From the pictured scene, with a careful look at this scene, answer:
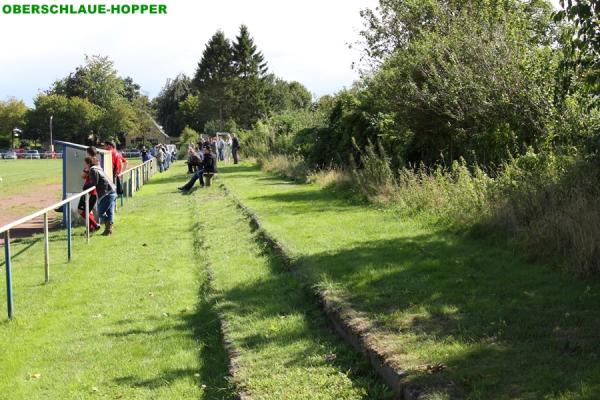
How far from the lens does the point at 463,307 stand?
599 centimetres

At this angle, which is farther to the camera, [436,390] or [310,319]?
[310,319]

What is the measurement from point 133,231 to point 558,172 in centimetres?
828

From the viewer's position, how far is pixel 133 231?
13.4 meters

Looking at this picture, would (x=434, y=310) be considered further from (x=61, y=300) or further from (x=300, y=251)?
(x=61, y=300)

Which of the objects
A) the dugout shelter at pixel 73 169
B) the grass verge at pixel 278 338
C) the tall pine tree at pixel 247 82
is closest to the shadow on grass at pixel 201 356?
the grass verge at pixel 278 338

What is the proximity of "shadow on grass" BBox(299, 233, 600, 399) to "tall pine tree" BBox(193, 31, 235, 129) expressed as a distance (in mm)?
69962

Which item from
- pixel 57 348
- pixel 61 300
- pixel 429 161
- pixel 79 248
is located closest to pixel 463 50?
pixel 429 161

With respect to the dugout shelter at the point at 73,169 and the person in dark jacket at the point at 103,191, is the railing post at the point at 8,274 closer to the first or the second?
the person in dark jacket at the point at 103,191

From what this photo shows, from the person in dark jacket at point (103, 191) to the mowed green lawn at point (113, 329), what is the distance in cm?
145

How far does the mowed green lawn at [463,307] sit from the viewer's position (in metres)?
4.27

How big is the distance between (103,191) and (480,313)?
A: 9.14 m

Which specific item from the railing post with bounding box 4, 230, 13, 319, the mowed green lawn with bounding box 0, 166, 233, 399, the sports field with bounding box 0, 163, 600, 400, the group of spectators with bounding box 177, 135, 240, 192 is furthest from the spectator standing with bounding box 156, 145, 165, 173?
the railing post with bounding box 4, 230, 13, 319

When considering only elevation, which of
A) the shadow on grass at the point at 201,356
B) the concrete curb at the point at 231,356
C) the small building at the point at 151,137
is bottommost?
the shadow on grass at the point at 201,356

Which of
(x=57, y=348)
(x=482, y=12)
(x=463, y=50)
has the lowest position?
(x=57, y=348)
